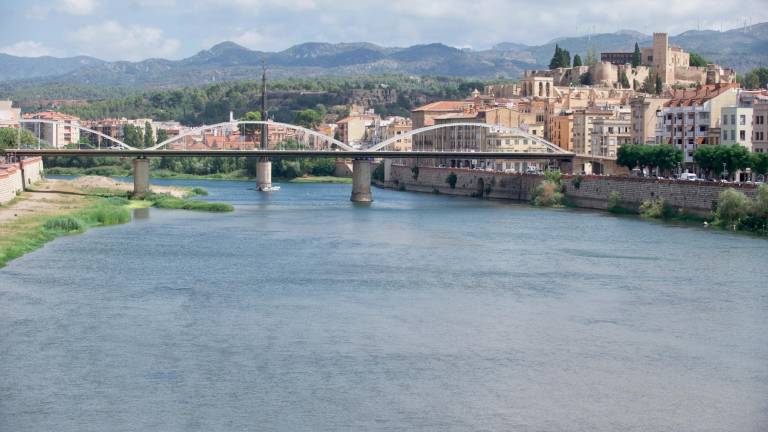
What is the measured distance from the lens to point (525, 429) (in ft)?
57.5

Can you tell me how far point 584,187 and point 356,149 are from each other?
2329cm

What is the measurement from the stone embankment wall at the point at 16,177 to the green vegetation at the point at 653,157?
2673cm

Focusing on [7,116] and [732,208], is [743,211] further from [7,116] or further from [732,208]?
[7,116]

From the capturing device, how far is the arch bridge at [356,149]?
195ft

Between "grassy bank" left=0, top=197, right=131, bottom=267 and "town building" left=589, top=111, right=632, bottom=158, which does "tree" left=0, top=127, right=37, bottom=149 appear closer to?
"grassy bank" left=0, top=197, right=131, bottom=267

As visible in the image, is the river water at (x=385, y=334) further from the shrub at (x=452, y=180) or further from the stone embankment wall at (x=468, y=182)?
the shrub at (x=452, y=180)

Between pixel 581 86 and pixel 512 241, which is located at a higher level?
pixel 581 86

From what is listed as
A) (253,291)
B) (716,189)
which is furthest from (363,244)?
(716,189)

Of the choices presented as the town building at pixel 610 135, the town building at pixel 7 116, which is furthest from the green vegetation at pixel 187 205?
the town building at pixel 7 116

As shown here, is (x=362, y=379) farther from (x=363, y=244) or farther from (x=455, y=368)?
(x=363, y=244)

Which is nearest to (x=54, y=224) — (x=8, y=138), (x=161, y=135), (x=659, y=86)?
(x=8, y=138)

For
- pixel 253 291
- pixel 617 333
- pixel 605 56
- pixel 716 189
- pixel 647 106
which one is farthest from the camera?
pixel 605 56

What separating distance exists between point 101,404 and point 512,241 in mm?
22875

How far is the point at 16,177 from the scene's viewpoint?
5547 cm
